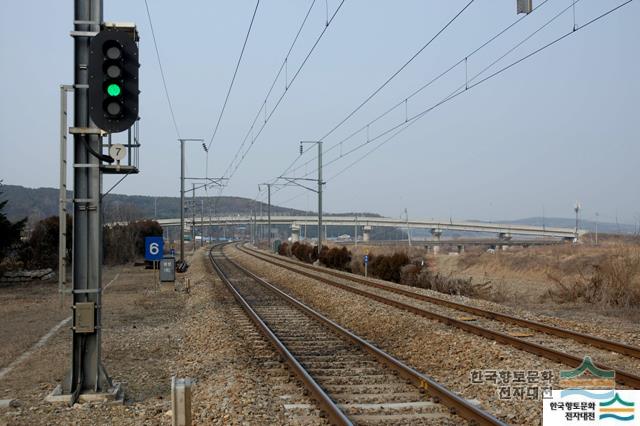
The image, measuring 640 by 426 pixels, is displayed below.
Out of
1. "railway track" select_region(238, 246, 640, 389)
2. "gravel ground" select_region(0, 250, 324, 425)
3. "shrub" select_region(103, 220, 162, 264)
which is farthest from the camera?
"shrub" select_region(103, 220, 162, 264)

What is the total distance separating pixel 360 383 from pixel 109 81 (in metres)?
5.49

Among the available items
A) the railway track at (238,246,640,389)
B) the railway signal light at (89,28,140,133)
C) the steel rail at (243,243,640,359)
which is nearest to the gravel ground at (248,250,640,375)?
the railway track at (238,246,640,389)

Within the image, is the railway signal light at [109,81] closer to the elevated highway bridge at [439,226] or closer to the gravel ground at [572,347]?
the gravel ground at [572,347]

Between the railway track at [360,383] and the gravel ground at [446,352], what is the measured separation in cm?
51

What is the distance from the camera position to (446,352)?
12.7 meters

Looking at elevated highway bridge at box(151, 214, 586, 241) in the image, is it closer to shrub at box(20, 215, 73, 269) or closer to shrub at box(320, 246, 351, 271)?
shrub at box(320, 246, 351, 271)

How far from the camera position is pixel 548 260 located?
50719mm

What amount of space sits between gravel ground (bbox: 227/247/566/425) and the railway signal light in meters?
→ 5.92

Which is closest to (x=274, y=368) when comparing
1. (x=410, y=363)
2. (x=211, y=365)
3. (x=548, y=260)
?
(x=211, y=365)

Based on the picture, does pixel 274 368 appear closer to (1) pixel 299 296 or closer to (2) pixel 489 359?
(2) pixel 489 359

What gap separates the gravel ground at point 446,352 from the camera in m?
8.75

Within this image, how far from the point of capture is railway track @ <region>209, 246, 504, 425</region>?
8078 mm

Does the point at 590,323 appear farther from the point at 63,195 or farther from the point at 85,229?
the point at 63,195

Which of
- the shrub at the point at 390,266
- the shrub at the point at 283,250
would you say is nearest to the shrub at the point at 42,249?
the shrub at the point at 390,266
